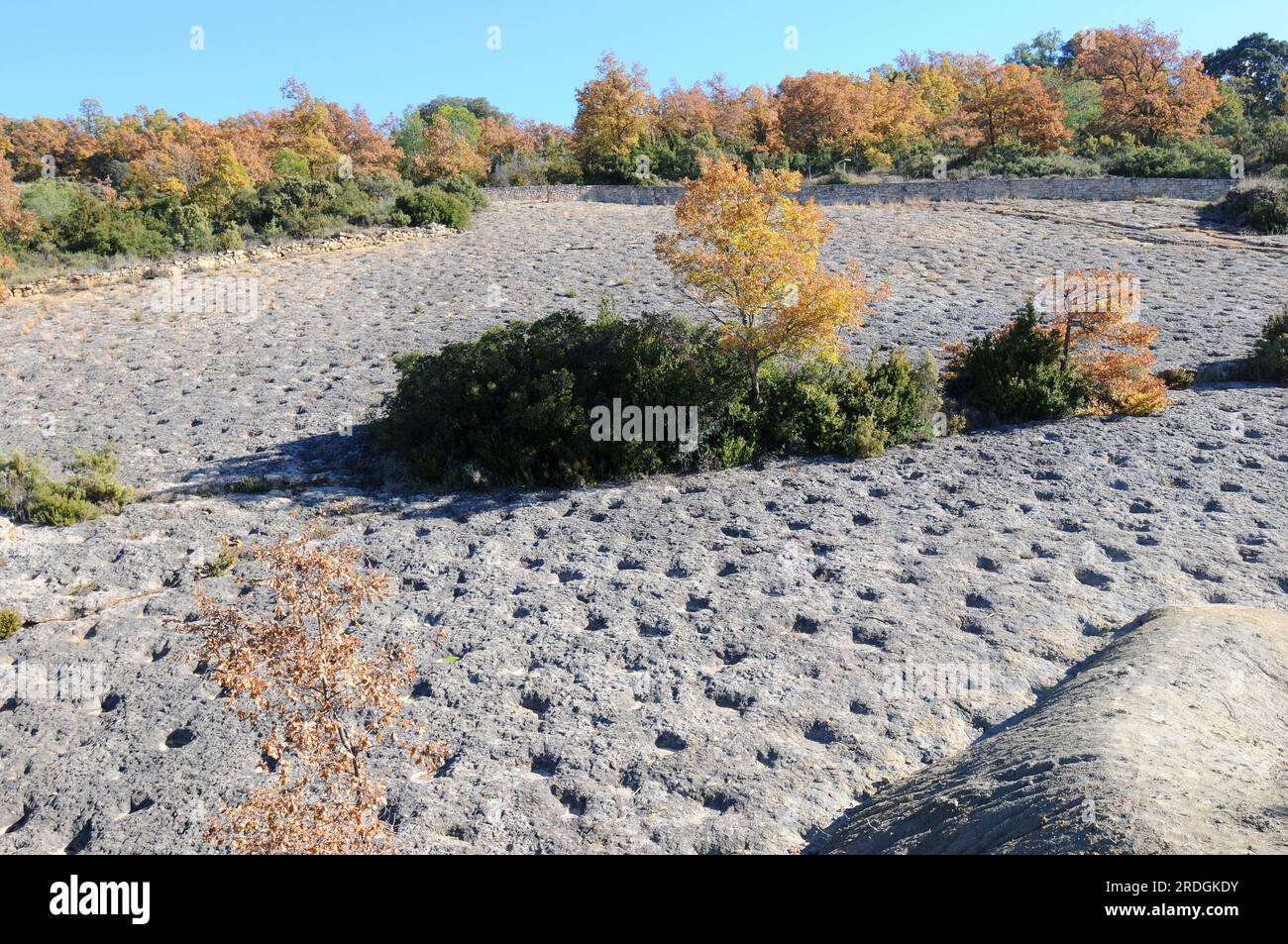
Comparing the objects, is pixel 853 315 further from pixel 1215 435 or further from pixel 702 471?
pixel 1215 435

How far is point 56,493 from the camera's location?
11055 millimetres

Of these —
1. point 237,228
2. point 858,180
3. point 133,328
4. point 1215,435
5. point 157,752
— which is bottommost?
point 157,752

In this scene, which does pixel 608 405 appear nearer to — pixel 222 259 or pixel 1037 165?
pixel 222 259

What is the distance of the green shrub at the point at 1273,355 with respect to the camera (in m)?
14.3

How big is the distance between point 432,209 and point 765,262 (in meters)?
21.2

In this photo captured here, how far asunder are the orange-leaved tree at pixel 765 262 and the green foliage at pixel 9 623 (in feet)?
29.1

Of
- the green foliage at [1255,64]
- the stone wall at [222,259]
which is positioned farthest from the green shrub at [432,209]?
the green foliage at [1255,64]

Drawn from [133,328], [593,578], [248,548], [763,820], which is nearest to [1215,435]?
[593,578]

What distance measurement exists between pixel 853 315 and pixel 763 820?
821 cm

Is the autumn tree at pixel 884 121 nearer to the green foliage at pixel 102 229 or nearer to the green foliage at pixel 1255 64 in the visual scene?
the green foliage at pixel 1255 64

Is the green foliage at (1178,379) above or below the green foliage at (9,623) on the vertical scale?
above

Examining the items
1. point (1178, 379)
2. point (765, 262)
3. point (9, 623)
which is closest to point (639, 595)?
point (765, 262)

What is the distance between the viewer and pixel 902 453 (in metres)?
12.5
